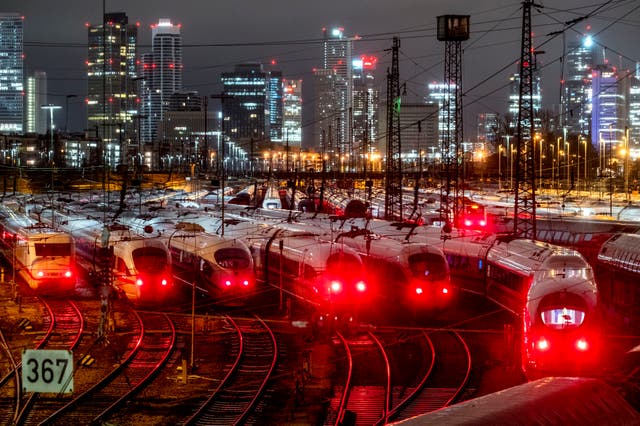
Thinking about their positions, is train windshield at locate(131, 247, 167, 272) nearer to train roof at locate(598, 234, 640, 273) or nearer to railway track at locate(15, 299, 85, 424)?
railway track at locate(15, 299, 85, 424)

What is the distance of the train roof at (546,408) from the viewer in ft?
25.3

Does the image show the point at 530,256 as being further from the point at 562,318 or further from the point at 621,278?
the point at 562,318

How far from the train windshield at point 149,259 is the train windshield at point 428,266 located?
27.3 ft

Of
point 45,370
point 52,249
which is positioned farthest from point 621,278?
point 52,249

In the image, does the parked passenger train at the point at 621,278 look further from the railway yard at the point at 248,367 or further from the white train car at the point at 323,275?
the white train car at the point at 323,275

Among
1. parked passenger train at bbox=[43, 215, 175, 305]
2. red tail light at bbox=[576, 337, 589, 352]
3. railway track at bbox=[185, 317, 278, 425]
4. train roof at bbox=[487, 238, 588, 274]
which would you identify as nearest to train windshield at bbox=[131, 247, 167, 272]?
parked passenger train at bbox=[43, 215, 175, 305]

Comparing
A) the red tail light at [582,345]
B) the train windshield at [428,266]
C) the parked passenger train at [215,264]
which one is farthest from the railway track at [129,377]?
the red tail light at [582,345]

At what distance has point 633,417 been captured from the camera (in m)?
8.48

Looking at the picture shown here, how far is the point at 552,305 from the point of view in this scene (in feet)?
62.7

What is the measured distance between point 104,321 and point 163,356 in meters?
2.58

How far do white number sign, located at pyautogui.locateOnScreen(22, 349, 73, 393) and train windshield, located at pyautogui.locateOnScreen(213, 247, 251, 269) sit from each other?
46.7 ft

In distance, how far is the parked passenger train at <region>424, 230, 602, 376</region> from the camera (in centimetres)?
Answer: 1857

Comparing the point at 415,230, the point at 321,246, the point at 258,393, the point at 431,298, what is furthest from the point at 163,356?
the point at 415,230

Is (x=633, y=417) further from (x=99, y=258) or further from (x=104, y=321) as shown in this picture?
(x=99, y=258)
